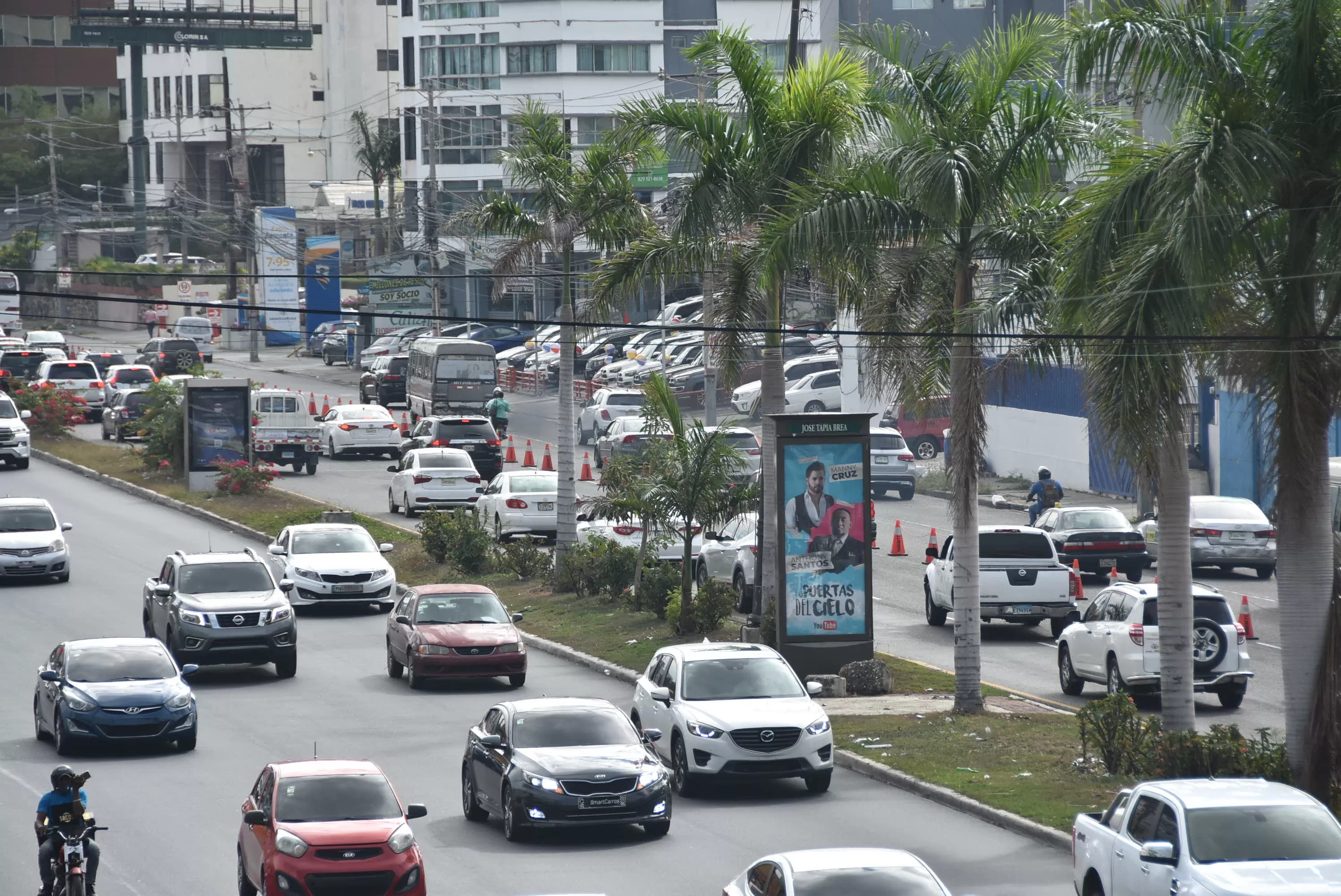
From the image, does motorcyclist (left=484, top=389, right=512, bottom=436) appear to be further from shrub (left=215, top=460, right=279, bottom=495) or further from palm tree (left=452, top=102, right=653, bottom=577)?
palm tree (left=452, top=102, right=653, bottom=577)

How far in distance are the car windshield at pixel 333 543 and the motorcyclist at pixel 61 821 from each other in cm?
1807

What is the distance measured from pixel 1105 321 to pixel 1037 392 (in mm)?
35280

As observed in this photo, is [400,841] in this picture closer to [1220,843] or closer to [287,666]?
[1220,843]

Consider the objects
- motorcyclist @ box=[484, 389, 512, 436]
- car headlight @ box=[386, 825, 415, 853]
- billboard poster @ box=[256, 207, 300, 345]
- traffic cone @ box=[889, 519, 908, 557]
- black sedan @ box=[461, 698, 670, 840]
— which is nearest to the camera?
car headlight @ box=[386, 825, 415, 853]

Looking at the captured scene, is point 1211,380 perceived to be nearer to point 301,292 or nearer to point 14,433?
point 14,433

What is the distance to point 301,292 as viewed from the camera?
9331cm

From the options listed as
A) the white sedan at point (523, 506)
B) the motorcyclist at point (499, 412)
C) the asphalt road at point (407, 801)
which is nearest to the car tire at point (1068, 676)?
the asphalt road at point (407, 801)

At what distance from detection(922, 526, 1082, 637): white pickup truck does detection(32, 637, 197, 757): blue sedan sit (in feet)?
40.9

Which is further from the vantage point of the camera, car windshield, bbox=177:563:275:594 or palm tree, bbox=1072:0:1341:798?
car windshield, bbox=177:563:275:594

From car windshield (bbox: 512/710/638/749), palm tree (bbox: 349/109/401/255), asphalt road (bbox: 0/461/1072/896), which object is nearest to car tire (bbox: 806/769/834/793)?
asphalt road (bbox: 0/461/1072/896)

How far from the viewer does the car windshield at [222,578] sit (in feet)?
88.9

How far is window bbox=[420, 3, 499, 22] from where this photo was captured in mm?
96750

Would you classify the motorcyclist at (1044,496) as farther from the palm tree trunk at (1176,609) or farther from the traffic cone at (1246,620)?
the palm tree trunk at (1176,609)

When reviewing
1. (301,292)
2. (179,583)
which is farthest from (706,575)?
(301,292)
